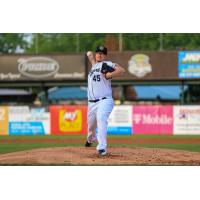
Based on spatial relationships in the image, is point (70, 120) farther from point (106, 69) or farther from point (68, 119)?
point (106, 69)

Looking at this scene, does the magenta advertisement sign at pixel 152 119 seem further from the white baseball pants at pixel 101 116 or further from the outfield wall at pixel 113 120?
the white baseball pants at pixel 101 116

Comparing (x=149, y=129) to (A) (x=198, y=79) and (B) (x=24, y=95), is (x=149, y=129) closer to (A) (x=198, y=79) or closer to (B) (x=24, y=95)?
(A) (x=198, y=79)

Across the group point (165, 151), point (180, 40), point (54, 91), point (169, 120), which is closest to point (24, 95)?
point (54, 91)

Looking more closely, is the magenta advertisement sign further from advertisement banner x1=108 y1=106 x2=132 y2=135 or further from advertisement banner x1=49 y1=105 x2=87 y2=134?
advertisement banner x1=49 y1=105 x2=87 y2=134

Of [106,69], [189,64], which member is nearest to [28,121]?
[189,64]

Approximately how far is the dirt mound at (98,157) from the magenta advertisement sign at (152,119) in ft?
44.5

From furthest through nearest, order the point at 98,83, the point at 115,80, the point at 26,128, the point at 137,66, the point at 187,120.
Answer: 1. the point at 115,80
2. the point at 137,66
3. the point at 26,128
4. the point at 187,120
5. the point at 98,83

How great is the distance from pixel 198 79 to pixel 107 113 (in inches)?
994

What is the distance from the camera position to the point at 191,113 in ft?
83.5

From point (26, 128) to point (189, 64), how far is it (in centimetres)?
1257

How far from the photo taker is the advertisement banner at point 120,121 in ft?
84.6

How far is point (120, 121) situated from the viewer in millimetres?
25906

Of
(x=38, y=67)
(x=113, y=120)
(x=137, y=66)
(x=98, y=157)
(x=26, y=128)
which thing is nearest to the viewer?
(x=98, y=157)

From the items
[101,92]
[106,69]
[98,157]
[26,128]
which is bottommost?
[98,157]
